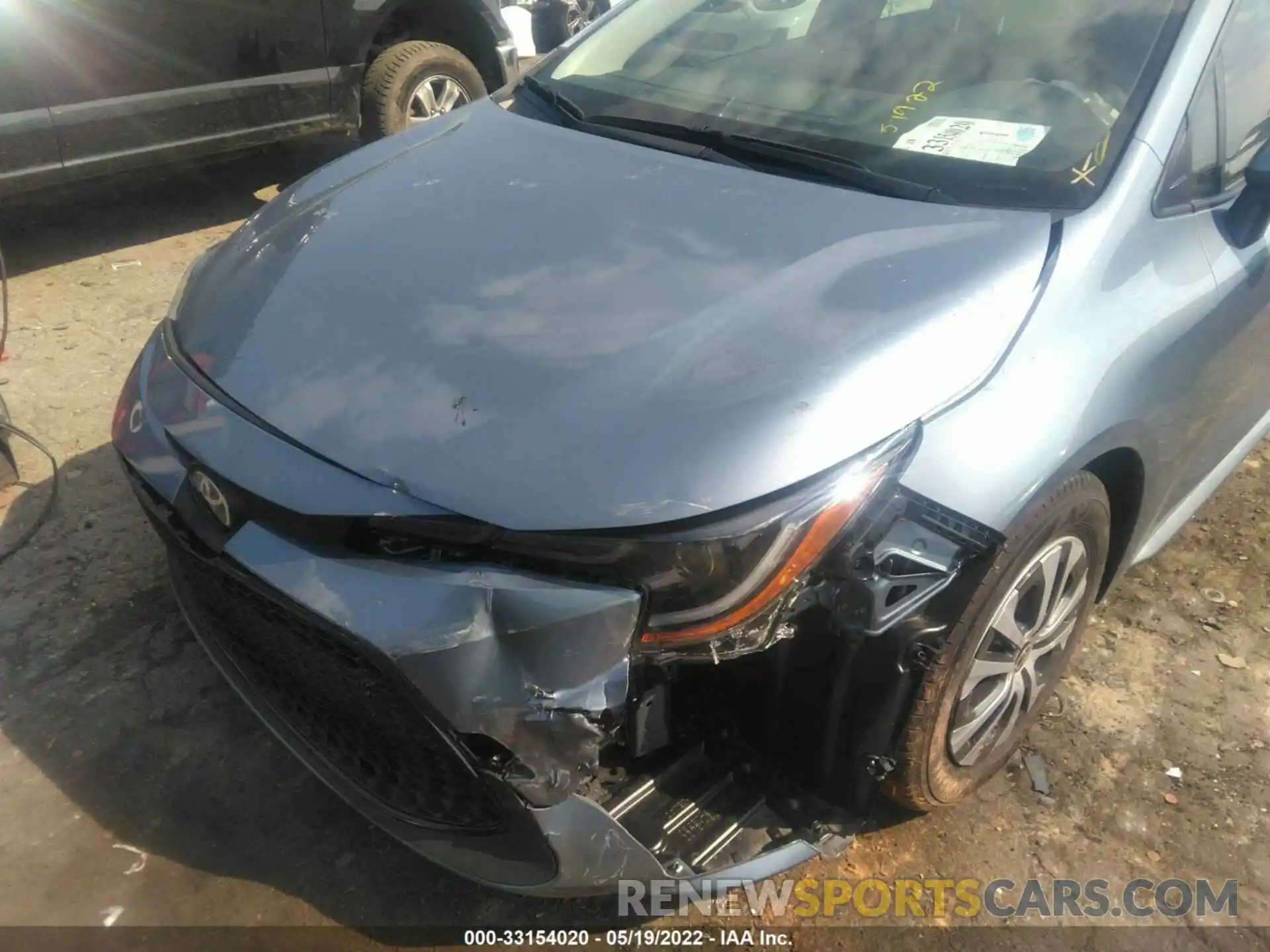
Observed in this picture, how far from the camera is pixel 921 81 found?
228 centimetres

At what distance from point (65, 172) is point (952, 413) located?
13.7ft

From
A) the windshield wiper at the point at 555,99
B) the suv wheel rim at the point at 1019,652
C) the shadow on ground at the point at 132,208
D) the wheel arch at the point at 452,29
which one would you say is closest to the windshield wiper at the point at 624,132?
the windshield wiper at the point at 555,99

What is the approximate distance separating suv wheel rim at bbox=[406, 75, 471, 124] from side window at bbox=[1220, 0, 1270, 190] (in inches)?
155

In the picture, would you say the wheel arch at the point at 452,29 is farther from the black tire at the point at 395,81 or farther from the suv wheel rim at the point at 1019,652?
the suv wheel rim at the point at 1019,652

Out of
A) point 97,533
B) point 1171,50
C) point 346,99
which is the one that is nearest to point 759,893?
point 1171,50

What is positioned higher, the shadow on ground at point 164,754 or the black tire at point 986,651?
the black tire at point 986,651

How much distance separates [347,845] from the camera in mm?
2109

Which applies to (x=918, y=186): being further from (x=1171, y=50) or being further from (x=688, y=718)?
(x=688, y=718)

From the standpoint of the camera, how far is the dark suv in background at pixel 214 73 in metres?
4.07

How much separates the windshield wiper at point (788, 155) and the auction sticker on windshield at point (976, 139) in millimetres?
124

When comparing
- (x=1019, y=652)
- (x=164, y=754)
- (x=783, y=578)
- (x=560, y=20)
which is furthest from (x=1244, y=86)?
(x=560, y=20)

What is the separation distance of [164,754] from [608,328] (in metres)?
1.51

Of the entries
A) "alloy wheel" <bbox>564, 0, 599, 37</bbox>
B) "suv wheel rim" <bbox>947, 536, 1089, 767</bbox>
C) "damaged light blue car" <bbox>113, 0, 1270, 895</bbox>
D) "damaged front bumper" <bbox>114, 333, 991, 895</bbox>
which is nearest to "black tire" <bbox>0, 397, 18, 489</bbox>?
"damaged light blue car" <bbox>113, 0, 1270, 895</bbox>

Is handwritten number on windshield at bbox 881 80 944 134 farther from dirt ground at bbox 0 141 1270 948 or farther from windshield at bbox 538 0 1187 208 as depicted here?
dirt ground at bbox 0 141 1270 948
